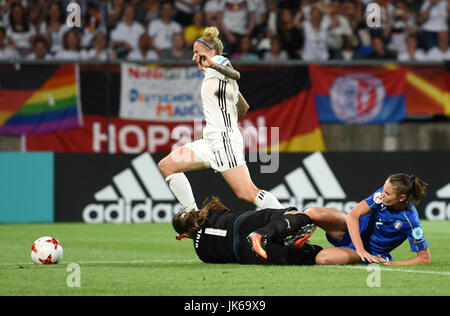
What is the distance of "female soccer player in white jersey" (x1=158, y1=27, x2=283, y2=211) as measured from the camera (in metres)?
9.34

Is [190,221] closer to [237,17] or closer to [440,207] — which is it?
[440,207]

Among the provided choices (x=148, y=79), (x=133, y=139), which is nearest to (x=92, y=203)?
(x=133, y=139)

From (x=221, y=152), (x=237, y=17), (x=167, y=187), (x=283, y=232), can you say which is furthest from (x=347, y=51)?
(x=283, y=232)

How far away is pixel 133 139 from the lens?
15969 millimetres

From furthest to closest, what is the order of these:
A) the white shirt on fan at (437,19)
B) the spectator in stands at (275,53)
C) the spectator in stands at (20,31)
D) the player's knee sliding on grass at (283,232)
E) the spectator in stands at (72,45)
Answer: the white shirt on fan at (437,19) < the spectator in stands at (275,53) < the spectator in stands at (20,31) < the spectator in stands at (72,45) < the player's knee sliding on grass at (283,232)

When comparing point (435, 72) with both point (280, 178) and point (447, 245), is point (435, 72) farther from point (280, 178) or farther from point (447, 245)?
point (447, 245)

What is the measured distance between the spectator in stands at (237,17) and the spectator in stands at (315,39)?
3.70ft

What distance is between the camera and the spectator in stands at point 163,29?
17.7 metres

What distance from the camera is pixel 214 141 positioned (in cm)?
946

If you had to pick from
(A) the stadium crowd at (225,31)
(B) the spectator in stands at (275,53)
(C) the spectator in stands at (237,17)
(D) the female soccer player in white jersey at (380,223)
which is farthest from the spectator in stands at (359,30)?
(D) the female soccer player in white jersey at (380,223)

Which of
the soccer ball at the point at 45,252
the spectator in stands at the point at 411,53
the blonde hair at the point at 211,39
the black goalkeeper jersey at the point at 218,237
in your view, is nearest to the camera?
the black goalkeeper jersey at the point at 218,237

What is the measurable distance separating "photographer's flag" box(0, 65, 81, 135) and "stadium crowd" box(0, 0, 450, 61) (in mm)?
1313

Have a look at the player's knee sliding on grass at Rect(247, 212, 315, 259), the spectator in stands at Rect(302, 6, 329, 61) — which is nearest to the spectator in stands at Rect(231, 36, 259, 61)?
the spectator in stands at Rect(302, 6, 329, 61)

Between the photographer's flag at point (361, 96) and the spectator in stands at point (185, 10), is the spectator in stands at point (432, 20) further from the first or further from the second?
the spectator in stands at point (185, 10)
